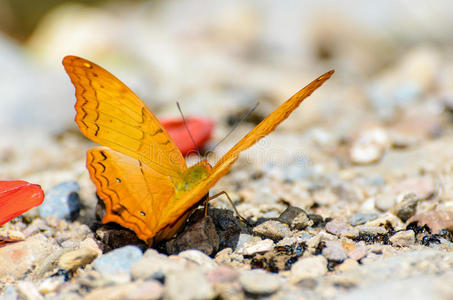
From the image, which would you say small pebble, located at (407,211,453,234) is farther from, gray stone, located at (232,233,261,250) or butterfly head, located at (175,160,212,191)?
butterfly head, located at (175,160,212,191)

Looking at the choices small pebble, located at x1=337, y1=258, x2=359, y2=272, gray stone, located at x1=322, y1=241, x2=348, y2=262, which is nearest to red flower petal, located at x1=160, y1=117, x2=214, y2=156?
gray stone, located at x1=322, y1=241, x2=348, y2=262

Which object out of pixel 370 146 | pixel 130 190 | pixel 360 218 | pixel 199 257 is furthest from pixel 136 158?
pixel 370 146

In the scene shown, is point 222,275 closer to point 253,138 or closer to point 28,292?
point 253,138

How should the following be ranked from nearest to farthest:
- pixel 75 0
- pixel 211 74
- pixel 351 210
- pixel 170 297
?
1. pixel 170 297
2. pixel 351 210
3. pixel 211 74
4. pixel 75 0

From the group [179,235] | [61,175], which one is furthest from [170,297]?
[61,175]

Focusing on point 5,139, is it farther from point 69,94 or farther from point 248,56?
point 248,56

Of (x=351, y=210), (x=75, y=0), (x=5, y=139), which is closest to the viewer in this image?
(x=351, y=210)
